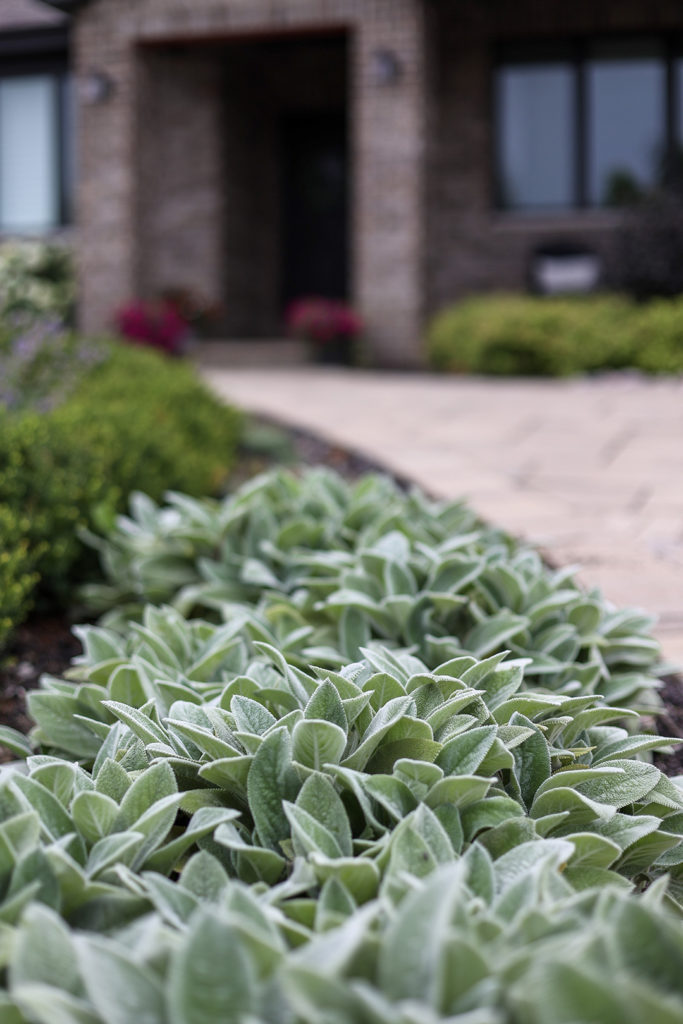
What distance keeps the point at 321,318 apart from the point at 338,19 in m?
2.70

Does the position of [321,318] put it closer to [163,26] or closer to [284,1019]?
[163,26]

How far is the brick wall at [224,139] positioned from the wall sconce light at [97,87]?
0.07 meters

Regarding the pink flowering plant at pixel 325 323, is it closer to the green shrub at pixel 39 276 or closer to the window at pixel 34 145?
the green shrub at pixel 39 276

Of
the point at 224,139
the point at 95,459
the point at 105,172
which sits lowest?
the point at 95,459

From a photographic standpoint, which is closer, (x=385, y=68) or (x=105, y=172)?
(x=385, y=68)

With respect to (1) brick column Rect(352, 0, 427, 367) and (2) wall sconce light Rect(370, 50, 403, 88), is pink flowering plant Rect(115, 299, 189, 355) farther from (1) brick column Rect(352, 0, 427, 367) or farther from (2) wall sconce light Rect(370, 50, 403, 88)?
(2) wall sconce light Rect(370, 50, 403, 88)

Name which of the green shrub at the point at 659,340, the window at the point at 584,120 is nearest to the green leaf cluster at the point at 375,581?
the green shrub at the point at 659,340

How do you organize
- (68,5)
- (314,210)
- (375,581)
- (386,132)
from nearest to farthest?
(375,581) → (386,132) → (68,5) → (314,210)

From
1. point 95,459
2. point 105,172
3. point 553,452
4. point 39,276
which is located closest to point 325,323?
point 105,172

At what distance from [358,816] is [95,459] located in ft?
7.14

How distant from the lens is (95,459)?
3.43m

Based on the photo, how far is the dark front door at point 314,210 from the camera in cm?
1343

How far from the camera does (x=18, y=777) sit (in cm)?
136

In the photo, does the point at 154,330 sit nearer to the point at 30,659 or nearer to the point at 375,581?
the point at 30,659
